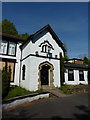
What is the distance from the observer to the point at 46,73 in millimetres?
15266

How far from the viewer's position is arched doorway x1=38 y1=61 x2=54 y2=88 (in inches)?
560

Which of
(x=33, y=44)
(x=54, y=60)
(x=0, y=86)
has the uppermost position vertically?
(x=33, y=44)

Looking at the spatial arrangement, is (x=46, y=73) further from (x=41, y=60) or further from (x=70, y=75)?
(x=70, y=75)

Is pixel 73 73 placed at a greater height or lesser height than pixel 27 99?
greater

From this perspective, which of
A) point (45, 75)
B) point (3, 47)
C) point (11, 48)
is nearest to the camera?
point (3, 47)

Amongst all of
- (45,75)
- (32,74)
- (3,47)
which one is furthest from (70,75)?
(3,47)

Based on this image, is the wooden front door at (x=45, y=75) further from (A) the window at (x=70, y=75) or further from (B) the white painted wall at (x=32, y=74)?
(A) the window at (x=70, y=75)

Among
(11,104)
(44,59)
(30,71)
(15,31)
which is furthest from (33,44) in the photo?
(15,31)

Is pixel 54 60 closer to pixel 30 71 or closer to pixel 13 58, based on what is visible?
pixel 30 71

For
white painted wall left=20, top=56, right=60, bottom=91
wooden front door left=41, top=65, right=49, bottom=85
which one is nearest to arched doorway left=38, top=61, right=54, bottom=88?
wooden front door left=41, top=65, right=49, bottom=85

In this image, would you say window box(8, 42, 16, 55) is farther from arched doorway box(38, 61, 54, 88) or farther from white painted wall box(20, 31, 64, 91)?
arched doorway box(38, 61, 54, 88)

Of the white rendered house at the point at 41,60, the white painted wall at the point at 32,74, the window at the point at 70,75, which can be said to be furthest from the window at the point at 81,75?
the white painted wall at the point at 32,74

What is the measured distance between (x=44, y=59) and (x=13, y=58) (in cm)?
463

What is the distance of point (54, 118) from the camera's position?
5789 millimetres
